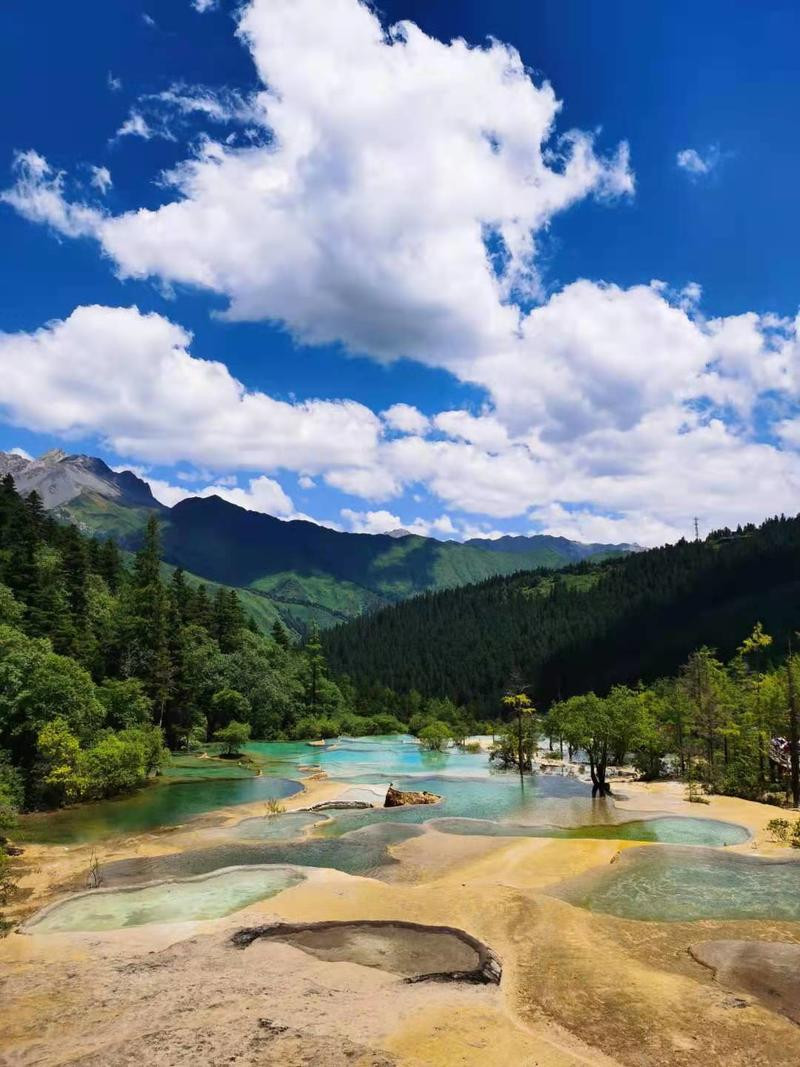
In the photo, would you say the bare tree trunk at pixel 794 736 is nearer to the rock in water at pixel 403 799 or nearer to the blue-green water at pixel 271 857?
the rock in water at pixel 403 799

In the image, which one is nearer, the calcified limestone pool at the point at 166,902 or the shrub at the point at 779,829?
the calcified limestone pool at the point at 166,902

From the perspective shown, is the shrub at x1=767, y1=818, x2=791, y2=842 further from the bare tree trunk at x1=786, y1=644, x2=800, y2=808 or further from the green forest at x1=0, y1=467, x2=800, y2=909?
the green forest at x1=0, y1=467, x2=800, y2=909

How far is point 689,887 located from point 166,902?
71.2 ft

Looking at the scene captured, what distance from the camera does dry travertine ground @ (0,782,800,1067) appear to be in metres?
13.6

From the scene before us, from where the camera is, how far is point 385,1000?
16047 millimetres

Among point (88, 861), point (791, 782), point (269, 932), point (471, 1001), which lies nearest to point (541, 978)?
point (471, 1001)

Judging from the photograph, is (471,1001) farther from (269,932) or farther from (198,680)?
(198,680)

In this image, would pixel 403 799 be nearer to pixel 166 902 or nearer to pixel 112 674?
pixel 166 902

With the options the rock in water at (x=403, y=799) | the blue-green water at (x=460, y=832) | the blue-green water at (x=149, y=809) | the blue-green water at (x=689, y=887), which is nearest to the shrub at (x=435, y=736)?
the blue-green water at (x=460, y=832)

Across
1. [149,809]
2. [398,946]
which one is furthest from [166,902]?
[149,809]

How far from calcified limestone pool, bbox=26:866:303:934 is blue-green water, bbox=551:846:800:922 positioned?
12.5 meters

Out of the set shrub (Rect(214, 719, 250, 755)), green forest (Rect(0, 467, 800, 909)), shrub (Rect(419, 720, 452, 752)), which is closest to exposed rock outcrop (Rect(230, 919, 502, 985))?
green forest (Rect(0, 467, 800, 909))

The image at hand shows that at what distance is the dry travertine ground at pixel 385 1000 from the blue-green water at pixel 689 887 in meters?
1.63

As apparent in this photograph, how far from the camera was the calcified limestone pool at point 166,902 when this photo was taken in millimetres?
23031
